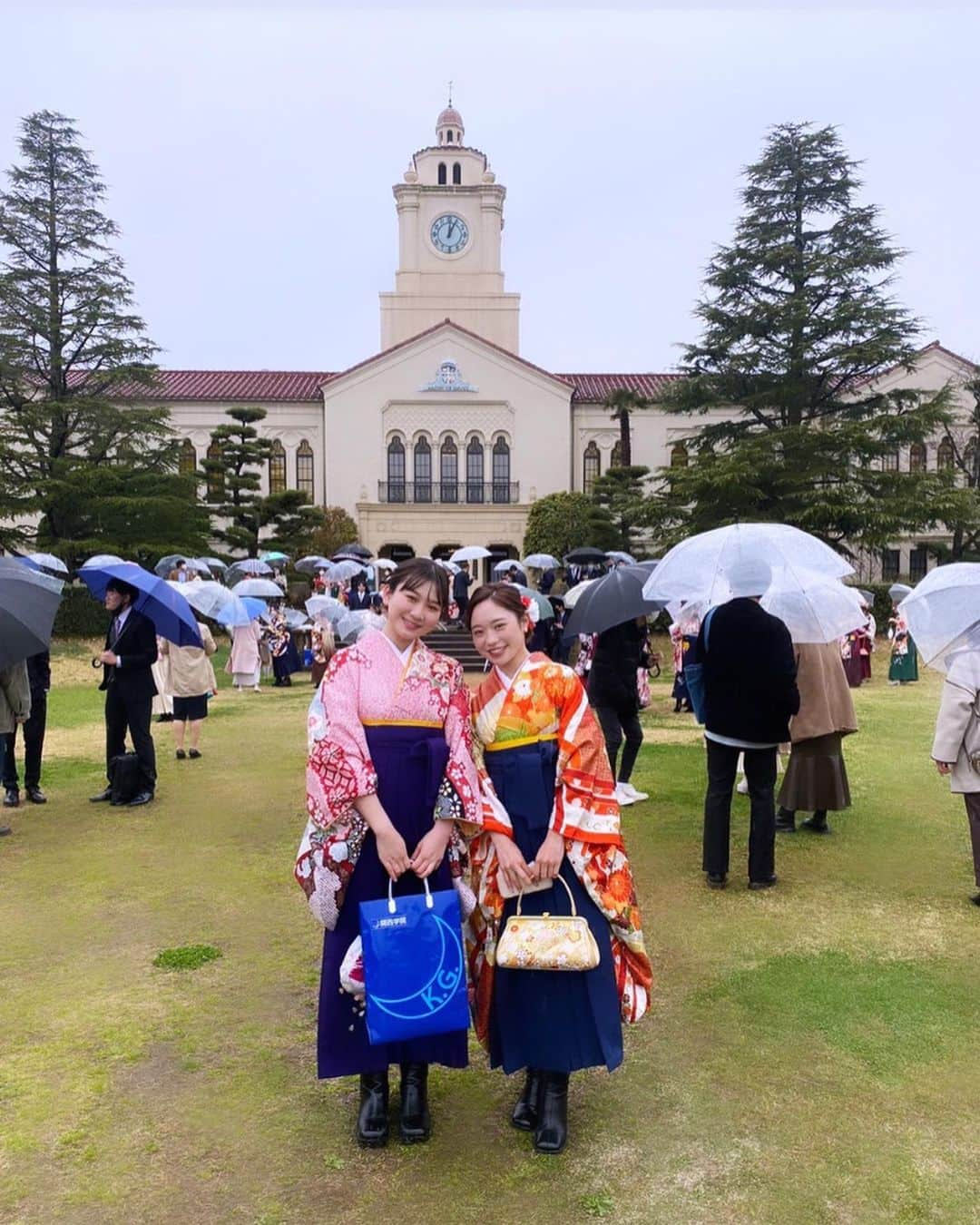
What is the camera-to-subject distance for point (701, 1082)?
360cm

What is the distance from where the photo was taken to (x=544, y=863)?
10.1 feet

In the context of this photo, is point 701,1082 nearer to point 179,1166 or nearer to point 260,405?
point 179,1166

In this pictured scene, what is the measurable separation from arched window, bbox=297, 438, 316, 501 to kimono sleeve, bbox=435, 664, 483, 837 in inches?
1369

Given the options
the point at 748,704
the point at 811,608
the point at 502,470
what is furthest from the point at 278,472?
the point at 748,704

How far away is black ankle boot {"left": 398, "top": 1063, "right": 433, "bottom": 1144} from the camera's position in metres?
3.20

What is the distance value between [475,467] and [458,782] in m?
33.8

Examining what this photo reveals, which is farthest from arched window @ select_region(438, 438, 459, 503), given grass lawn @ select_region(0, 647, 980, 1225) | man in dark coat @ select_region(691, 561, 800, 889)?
man in dark coat @ select_region(691, 561, 800, 889)

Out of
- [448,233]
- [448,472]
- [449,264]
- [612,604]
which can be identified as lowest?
[612,604]

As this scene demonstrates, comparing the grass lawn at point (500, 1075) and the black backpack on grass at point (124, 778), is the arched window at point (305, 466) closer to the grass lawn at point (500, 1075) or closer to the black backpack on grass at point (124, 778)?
the black backpack on grass at point (124, 778)

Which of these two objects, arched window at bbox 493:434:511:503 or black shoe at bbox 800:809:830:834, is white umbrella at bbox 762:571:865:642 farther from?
arched window at bbox 493:434:511:503

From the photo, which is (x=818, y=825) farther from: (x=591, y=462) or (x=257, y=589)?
(x=591, y=462)

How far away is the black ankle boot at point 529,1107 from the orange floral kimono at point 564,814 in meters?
0.21

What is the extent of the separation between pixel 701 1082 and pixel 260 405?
36.3 meters

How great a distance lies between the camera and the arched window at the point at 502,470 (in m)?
36.3
